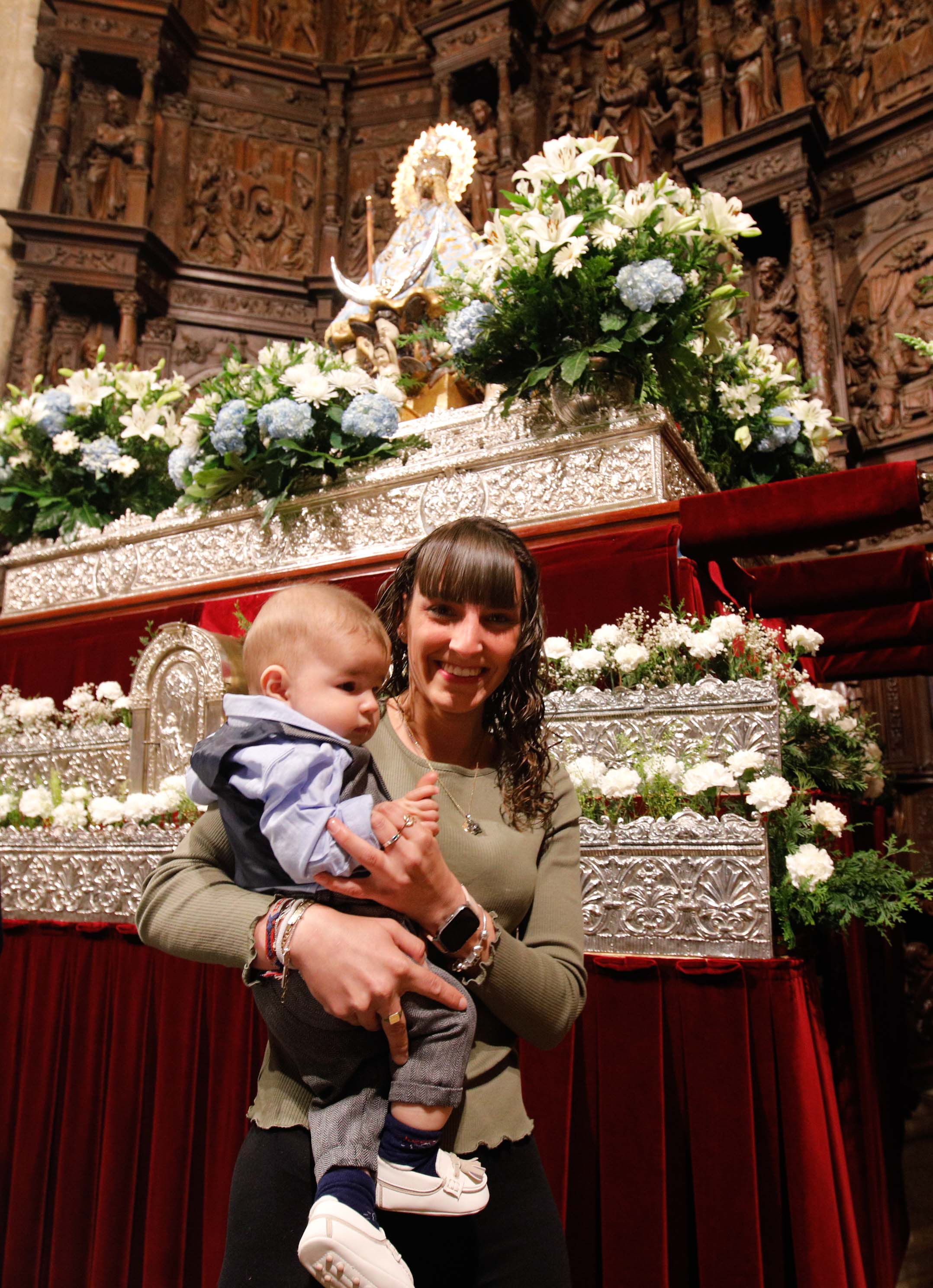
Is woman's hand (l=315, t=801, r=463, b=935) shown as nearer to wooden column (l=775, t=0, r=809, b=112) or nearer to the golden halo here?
the golden halo

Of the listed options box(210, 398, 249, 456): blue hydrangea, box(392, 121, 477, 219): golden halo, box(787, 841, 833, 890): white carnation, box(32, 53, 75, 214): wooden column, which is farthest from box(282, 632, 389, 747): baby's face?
box(32, 53, 75, 214): wooden column

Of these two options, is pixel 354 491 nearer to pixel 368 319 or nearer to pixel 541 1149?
pixel 368 319

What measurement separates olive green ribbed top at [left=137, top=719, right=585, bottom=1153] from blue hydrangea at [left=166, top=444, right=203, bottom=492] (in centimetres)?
337

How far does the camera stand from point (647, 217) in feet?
10.8

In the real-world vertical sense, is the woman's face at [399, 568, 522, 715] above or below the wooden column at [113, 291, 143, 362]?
below

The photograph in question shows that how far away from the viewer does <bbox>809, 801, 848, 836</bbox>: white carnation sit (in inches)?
86.2

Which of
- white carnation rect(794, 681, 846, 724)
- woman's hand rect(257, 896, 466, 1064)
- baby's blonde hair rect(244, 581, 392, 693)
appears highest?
white carnation rect(794, 681, 846, 724)

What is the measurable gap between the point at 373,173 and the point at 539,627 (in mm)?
8725

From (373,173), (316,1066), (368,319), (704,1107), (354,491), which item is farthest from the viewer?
(373,173)

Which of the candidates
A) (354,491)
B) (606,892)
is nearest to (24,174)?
(354,491)

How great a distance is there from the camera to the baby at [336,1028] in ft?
3.23

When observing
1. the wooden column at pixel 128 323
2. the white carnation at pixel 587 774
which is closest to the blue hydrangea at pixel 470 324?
the white carnation at pixel 587 774

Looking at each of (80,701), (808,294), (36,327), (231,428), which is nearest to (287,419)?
(231,428)

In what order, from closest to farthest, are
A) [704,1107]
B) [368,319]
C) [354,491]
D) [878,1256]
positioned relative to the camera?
1. [704,1107]
2. [878,1256]
3. [354,491]
4. [368,319]
